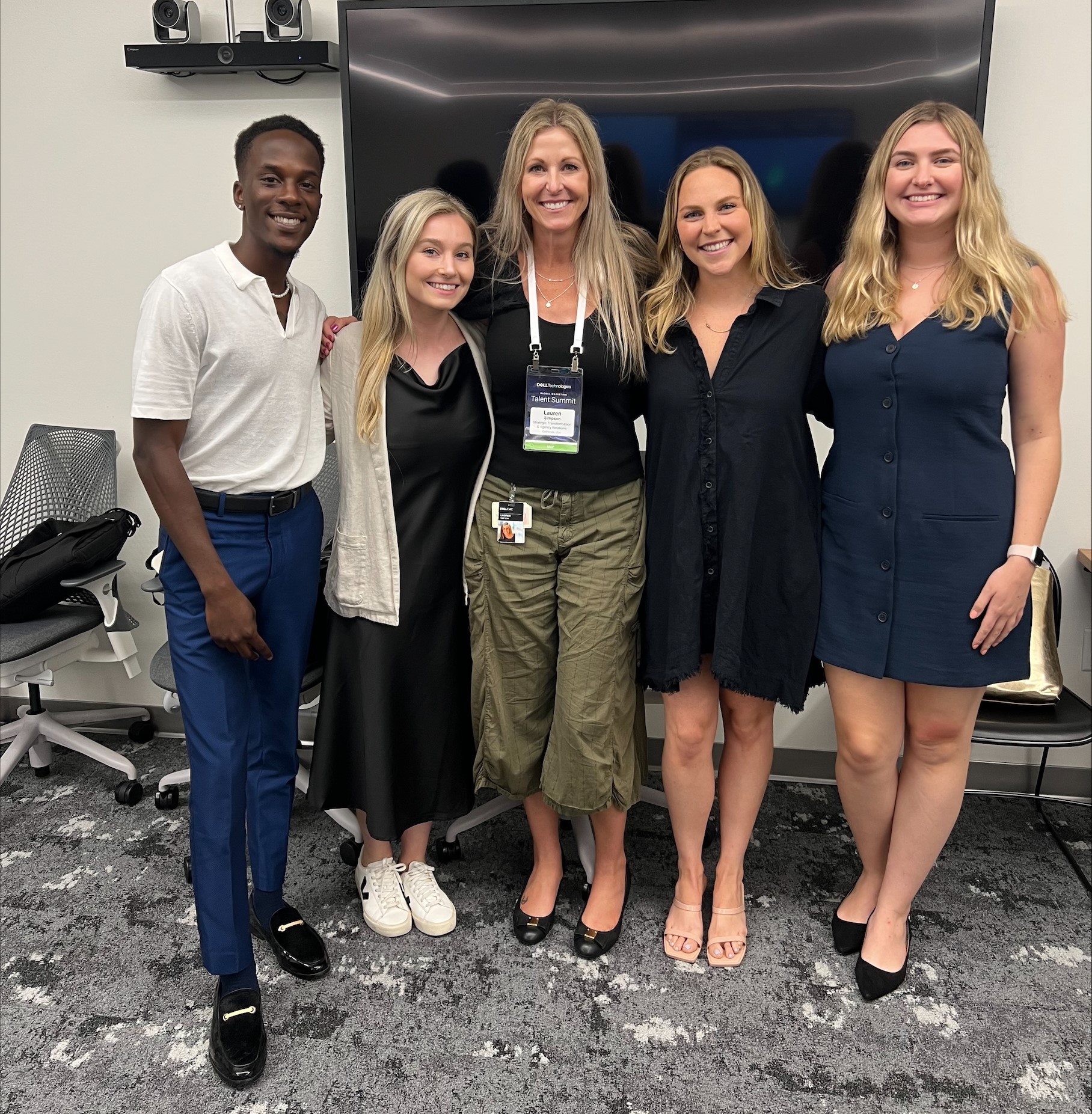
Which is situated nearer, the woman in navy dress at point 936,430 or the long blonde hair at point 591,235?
the woman in navy dress at point 936,430

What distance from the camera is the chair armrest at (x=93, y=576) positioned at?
8.95 feet

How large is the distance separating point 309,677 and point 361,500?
0.75m

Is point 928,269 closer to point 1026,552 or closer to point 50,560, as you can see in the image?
point 1026,552

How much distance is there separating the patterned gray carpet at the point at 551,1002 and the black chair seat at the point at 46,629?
1.80 ft

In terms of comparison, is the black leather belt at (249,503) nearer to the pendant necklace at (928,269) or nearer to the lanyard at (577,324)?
the lanyard at (577,324)

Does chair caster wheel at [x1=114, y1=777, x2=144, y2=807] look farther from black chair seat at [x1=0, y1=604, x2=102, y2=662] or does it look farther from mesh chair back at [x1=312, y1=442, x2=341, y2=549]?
mesh chair back at [x1=312, y1=442, x2=341, y2=549]

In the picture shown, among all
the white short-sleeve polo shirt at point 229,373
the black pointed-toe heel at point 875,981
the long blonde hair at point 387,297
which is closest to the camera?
the white short-sleeve polo shirt at point 229,373

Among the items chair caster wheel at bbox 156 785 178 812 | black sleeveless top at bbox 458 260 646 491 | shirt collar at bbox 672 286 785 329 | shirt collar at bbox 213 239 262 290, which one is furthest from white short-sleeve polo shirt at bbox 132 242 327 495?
chair caster wheel at bbox 156 785 178 812

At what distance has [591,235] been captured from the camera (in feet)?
6.47

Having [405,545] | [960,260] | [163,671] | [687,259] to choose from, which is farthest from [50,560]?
[960,260]

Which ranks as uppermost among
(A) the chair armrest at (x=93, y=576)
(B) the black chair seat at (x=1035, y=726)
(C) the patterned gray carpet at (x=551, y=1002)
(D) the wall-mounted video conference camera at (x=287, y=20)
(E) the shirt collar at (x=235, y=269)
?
(D) the wall-mounted video conference camera at (x=287, y=20)

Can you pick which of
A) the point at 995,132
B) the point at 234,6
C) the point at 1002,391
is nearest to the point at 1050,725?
the point at 1002,391

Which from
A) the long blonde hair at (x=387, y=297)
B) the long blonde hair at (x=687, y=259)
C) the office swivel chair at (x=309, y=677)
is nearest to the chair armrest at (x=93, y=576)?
the office swivel chair at (x=309, y=677)

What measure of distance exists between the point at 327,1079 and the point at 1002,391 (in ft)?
6.13
